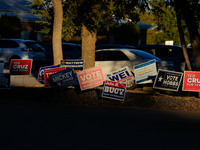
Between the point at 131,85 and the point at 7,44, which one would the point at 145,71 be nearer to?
the point at 131,85

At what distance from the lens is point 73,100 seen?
12438 mm

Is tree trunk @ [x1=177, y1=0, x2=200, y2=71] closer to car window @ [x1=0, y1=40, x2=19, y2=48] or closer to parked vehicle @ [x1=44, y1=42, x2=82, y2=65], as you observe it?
car window @ [x1=0, y1=40, x2=19, y2=48]

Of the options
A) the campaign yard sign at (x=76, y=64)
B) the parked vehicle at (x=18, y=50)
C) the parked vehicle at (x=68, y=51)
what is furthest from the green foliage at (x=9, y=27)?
the campaign yard sign at (x=76, y=64)

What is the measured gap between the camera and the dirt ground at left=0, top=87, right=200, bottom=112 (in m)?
11.8

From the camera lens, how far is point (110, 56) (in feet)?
53.4

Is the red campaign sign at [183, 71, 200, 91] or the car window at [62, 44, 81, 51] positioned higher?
the car window at [62, 44, 81, 51]

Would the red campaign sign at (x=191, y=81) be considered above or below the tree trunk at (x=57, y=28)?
below

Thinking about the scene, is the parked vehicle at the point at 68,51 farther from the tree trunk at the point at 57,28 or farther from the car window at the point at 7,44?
the tree trunk at the point at 57,28

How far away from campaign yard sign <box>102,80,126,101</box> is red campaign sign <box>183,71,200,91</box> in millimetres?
1864

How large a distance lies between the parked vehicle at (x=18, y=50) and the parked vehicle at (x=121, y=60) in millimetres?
8089

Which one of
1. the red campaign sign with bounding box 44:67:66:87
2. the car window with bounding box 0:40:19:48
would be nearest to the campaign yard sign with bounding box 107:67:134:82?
the red campaign sign with bounding box 44:67:66:87

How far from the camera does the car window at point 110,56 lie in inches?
624

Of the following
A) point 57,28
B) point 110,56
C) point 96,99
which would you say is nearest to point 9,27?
point 110,56

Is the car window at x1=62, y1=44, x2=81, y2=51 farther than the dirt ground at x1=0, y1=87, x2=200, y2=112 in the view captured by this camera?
Yes
